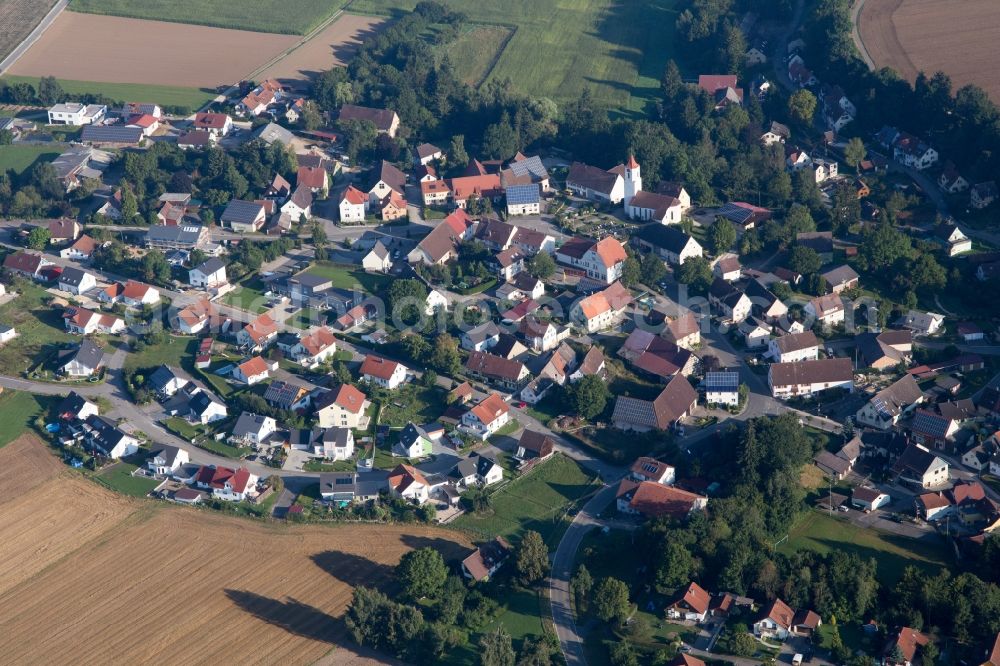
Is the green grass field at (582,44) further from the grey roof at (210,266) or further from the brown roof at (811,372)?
the brown roof at (811,372)

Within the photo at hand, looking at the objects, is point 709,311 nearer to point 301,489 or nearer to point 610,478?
point 610,478

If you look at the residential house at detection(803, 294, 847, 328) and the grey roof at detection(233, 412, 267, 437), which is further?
the residential house at detection(803, 294, 847, 328)

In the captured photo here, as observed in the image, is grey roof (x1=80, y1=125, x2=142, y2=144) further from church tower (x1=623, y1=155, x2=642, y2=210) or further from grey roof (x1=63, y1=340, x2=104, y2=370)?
church tower (x1=623, y1=155, x2=642, y2=210)

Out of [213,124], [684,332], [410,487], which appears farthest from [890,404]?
[213,124]

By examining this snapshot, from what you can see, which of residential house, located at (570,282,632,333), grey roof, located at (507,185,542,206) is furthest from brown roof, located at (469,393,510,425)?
grey roof, located at (507,185,542,206)

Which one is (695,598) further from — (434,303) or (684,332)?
(434,303)

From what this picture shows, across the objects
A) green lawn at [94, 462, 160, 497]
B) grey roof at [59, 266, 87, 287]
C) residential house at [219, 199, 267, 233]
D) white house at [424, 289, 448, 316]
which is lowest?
green lawn at [94, 462, 160, 497]

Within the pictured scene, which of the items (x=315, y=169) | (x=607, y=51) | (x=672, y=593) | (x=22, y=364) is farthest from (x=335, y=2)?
(x=672, y=593)
